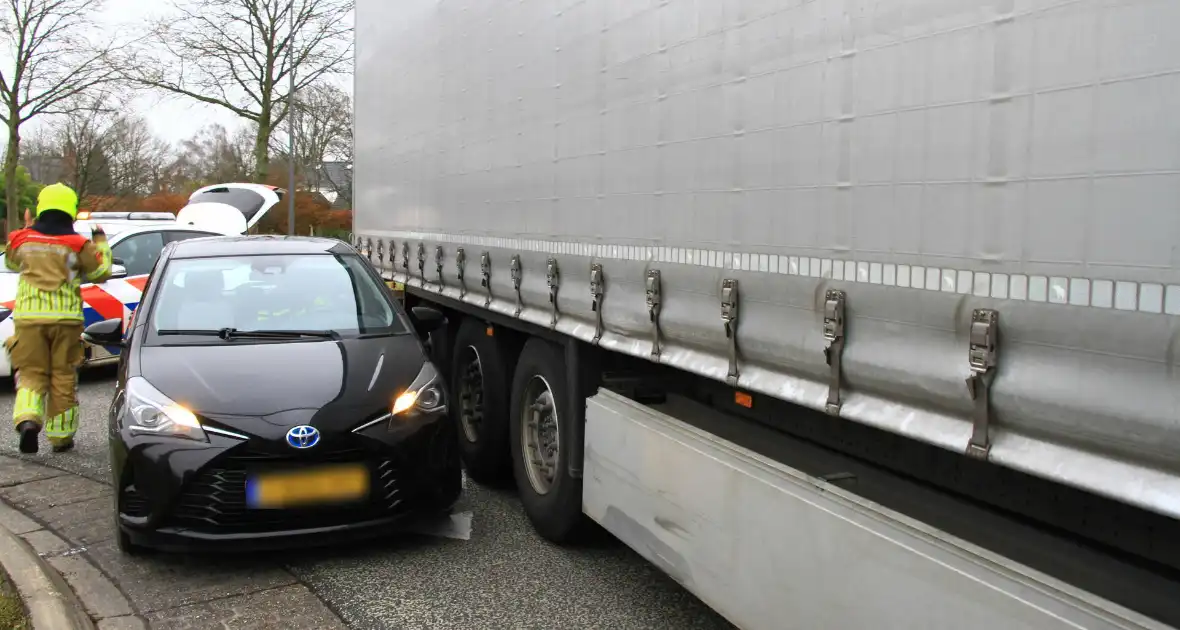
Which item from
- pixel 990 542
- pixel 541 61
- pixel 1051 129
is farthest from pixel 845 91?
pixel 541 61

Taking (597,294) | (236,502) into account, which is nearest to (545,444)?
(597,294)

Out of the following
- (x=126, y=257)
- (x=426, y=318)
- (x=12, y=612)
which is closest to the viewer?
(x=12, y=612)

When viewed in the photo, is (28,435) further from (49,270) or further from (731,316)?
(731,316)

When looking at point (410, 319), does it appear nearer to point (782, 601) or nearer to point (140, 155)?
point (782, 601)

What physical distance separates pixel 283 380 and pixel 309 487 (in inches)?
23.1

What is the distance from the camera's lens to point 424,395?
5.08 meters

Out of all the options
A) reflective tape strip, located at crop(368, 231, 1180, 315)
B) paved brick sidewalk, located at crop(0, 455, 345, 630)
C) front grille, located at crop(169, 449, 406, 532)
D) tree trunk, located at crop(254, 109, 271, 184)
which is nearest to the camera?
reflective tape strip, located at crop(368, 231, 1180, 315)

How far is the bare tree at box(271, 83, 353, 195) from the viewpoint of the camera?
3195 centimetres

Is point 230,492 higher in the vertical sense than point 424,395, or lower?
lower

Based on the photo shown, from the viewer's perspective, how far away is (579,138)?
4516mm

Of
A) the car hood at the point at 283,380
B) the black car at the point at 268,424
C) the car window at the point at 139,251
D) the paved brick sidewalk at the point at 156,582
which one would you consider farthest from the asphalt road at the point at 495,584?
the car window at the point at 139,251

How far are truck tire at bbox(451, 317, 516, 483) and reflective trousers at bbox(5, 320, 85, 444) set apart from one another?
2.69 meters

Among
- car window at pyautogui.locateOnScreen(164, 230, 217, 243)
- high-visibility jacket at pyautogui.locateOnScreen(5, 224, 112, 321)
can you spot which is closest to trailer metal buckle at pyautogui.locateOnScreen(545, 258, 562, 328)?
high-visibility jacket at pyautogui.locateOnScreen(5, 224, 112, 321)

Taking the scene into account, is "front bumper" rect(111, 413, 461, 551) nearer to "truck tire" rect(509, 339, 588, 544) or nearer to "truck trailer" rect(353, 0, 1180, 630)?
"truck tire" rect(509, 339, 588, 544)
